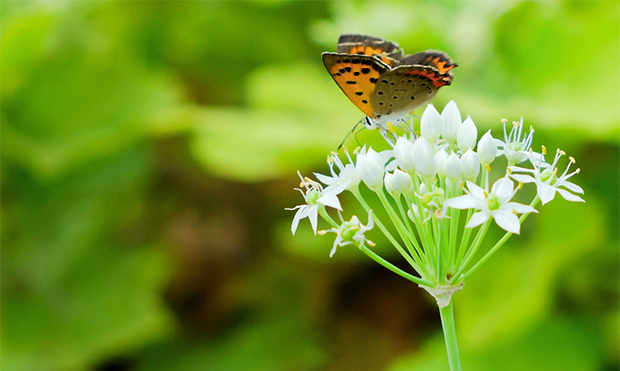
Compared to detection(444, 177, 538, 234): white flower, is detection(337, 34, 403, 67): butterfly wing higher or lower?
higher

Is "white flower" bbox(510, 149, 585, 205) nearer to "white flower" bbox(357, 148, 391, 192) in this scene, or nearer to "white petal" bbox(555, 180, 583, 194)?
"white petal" bbox(555, 180, 583, 194)

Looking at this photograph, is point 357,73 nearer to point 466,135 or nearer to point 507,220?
point 466,135

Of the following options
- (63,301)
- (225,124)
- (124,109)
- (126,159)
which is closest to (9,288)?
(63,301)

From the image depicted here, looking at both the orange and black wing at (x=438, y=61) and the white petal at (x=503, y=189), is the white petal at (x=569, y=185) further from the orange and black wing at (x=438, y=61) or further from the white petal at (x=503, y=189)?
the orange and black wing at (x=438, y=61)

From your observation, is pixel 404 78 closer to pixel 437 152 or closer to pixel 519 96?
pixel 437 152

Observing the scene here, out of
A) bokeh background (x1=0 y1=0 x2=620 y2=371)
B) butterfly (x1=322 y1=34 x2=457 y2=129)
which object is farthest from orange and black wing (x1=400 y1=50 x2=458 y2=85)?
bokeh background (x1=0 y1=0 x2=620 y2=371)

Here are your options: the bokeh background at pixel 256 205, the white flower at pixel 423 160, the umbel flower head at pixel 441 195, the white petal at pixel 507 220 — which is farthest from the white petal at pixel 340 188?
the bokeh background at pixel 256 205
